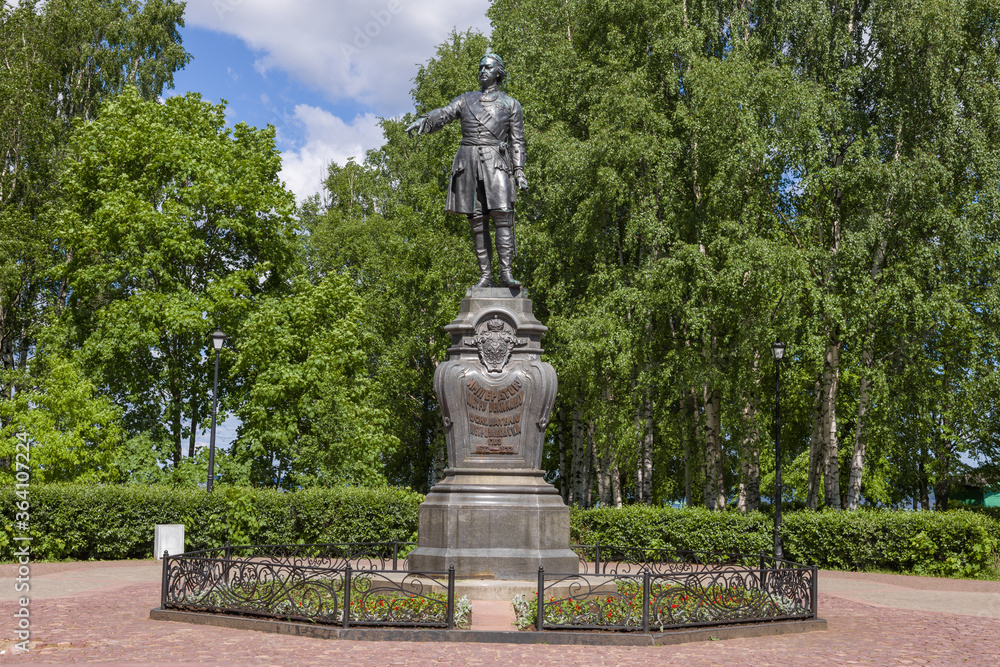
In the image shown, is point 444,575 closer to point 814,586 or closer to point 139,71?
point 814,586

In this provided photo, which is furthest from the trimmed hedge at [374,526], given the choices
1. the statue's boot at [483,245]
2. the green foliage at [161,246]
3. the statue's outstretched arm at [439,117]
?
the statue's outstretched arm at [439,117]

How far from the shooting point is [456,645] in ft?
30.0

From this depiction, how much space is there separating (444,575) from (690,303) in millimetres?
14436

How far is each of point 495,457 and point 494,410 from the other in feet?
2.07

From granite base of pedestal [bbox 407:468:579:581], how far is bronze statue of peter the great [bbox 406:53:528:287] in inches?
125

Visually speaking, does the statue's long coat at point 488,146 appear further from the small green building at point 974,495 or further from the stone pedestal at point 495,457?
the small green building at point 974,495

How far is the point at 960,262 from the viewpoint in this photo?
904 inches

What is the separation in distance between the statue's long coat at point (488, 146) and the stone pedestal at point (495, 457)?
143 cm

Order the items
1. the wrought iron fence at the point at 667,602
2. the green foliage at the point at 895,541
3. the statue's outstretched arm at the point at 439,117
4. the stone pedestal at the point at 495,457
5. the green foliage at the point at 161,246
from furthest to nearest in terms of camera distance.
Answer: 1. the green foliage at the point at 161,246
2. the green foliage at the point at 895,541
3. the statue's outstretched arm at the point at 439,117
4. the stone pedestal at the point at 495,457
5. the wrought iron fence at the point at 667,602

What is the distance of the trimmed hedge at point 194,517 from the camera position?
20.6 m

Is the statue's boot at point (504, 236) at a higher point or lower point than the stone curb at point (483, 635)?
higher

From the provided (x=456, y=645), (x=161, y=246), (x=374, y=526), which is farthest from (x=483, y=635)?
(x=161, y=246)

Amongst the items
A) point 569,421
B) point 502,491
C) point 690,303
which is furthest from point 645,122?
point 502,491

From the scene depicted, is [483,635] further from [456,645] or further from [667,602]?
[667,602]
